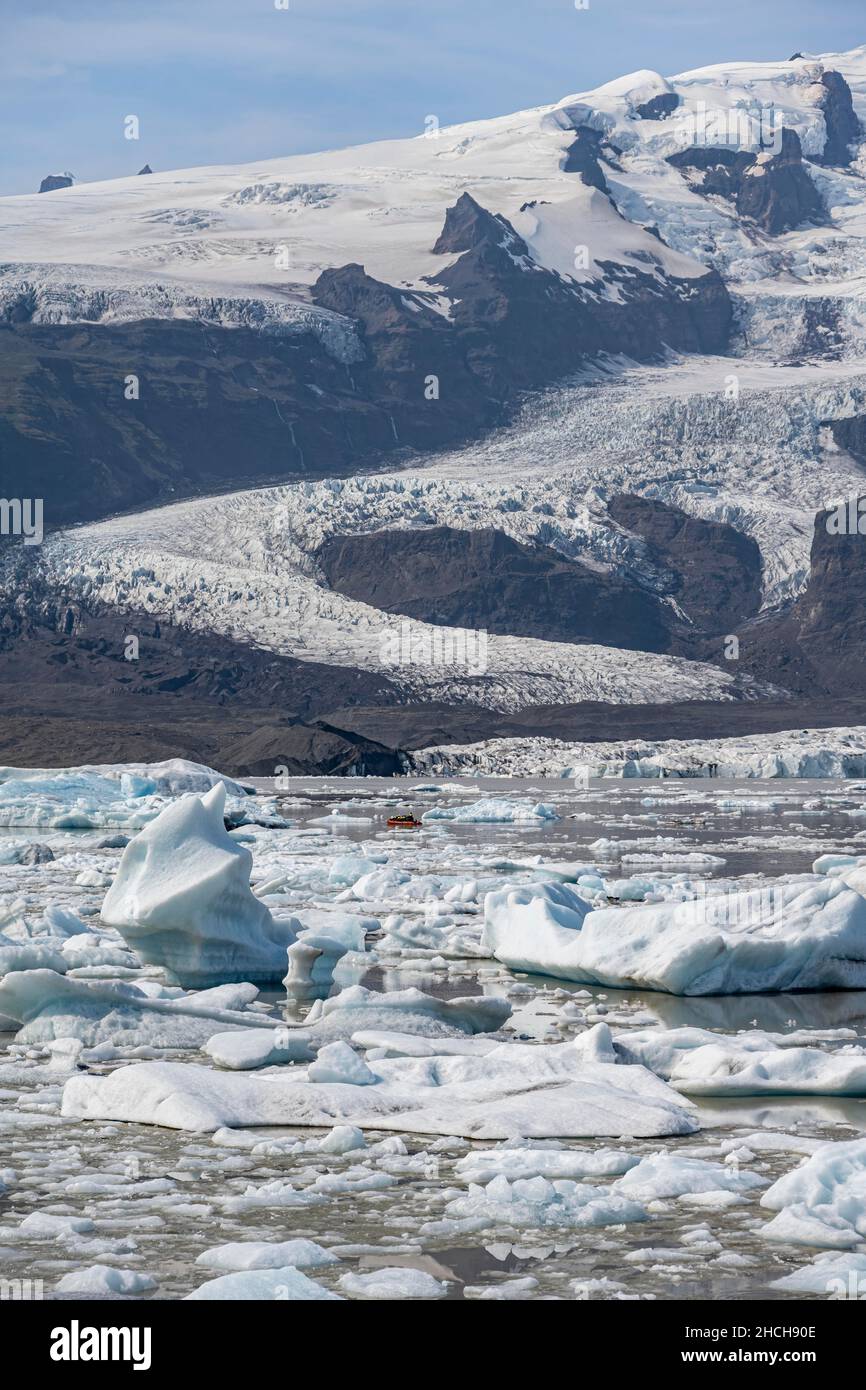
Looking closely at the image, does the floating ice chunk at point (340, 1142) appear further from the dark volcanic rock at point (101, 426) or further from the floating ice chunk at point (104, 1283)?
the dark volcanic rock at point (101, 426)

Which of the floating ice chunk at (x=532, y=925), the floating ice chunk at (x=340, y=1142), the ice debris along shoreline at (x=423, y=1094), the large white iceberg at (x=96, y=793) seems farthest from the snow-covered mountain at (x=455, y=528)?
the floating ice chunk at (x=340, y=1142)

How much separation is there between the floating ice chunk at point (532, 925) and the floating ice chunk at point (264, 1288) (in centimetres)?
954

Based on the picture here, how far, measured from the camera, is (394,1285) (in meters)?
7.00

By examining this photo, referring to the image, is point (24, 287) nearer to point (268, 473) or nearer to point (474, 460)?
point (268, 473)

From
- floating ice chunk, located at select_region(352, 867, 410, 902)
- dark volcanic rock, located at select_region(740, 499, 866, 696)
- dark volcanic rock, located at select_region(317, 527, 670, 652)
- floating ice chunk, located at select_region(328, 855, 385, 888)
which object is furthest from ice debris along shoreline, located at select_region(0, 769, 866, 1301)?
dark volcanic rock, located at select_region(740, 499, 866, 696)

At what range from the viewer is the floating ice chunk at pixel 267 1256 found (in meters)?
7.26

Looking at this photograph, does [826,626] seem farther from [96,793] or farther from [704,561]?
[96,793]

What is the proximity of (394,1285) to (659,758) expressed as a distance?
80.1m

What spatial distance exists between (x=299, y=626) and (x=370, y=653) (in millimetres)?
6443

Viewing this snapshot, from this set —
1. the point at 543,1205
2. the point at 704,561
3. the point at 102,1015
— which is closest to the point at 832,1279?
the point at 543,1205

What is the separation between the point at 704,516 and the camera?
564 feet

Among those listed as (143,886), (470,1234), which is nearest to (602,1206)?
(470,1234)

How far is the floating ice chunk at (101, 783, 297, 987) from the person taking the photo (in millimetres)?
15492

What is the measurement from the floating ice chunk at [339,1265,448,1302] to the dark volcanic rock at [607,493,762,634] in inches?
6567
